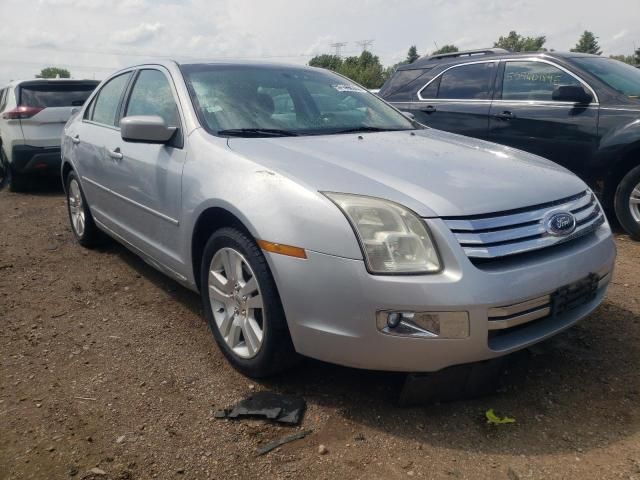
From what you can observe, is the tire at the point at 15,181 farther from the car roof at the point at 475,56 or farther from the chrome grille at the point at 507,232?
the chrome grille at the point at 507,232

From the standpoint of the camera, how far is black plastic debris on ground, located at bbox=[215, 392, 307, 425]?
8.00 ft

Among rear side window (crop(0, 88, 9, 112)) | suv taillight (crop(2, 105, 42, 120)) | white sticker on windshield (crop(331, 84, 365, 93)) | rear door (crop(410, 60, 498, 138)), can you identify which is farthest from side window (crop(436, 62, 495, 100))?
rear side window (crop(0, 88, 9, 112))

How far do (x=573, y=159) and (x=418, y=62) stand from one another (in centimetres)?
266

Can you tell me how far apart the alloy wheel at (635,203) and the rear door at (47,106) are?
7080mm

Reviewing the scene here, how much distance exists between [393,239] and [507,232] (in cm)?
48

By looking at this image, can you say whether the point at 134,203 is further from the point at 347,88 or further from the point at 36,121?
the point at 36,121

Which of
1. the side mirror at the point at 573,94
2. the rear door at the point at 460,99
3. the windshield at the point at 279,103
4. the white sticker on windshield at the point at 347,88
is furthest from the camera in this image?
the rear door at the point at 460,99

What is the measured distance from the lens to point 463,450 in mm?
2219

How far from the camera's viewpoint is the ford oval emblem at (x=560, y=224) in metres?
2.40

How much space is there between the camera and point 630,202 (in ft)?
15.8

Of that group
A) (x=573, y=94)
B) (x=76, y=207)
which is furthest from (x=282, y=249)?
(x=573, y=94)

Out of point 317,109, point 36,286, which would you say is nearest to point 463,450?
point 317,109

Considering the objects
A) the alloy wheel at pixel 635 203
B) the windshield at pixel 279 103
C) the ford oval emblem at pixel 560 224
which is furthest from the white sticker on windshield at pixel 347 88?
the alloy wheel at pixel 635 203

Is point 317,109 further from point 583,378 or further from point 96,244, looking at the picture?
point 96,244
